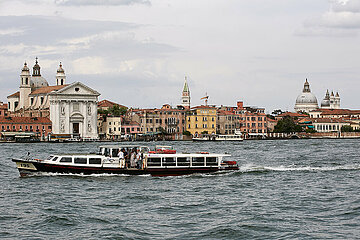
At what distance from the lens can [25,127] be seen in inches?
4141

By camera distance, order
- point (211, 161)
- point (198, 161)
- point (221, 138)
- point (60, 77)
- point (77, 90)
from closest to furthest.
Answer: point (198, 161) < point (211, 161) < point (77, 90) < point (221, 138) < point (60, 77)

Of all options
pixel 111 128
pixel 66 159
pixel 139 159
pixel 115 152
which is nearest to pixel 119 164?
pixel 115 152

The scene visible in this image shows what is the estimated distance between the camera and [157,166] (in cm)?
3030

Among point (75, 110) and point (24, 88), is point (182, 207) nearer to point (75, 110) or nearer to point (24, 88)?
point (75, 110)

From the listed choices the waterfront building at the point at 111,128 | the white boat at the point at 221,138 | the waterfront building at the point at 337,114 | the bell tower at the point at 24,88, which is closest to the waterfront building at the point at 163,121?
→ the waterfront building at the point at 111,128

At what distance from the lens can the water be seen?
1841cm

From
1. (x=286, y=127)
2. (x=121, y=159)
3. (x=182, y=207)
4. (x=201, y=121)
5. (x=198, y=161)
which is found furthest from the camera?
(x=286, y=127)

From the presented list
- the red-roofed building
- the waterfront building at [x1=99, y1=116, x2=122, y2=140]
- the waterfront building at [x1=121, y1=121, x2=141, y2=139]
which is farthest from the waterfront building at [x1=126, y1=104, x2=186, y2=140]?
the red-roofed building

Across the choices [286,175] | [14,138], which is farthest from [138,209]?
[14,138]

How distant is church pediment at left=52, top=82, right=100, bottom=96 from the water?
75.9 metres

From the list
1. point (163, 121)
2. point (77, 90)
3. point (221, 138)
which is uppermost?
point (77, 90)

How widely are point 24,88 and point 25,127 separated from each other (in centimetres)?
1868

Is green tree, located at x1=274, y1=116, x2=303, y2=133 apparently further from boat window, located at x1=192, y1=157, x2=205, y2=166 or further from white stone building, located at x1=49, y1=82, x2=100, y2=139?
boat window, located at x1=192, y1=157, x2=205, y2=166

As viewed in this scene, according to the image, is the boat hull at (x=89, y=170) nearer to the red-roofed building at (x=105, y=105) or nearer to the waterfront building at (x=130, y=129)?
the waterfront building at (x=130, y=129)
